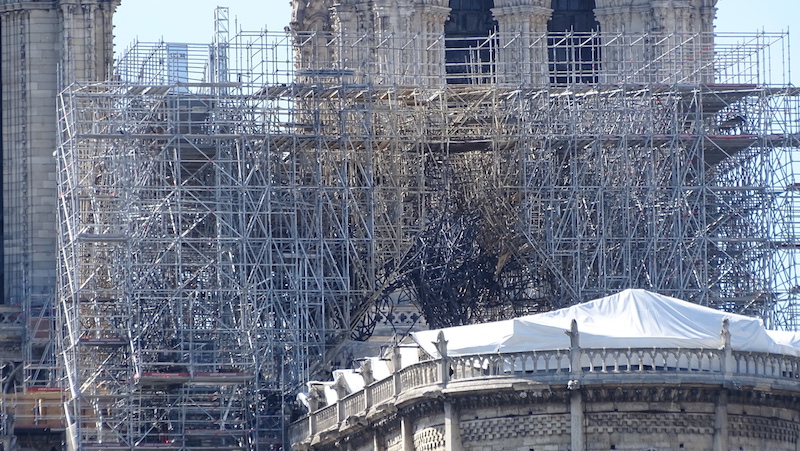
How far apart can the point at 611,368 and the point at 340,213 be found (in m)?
22.3

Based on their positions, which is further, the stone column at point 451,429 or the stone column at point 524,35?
the stone column at point 524,35

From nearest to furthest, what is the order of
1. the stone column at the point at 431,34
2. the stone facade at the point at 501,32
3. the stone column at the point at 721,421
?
the stone column at the point at 721,421, the stone facade at the point at 501,32, the stone column at the point at 431,34

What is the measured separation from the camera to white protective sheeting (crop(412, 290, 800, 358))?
73812 millimetres

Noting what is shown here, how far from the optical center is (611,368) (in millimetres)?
72812

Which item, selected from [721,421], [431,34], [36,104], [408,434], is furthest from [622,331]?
[36,104]

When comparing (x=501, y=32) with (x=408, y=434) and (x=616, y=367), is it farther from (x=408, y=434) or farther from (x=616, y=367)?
(x=616, y=367)

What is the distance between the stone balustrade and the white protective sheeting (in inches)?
17.0

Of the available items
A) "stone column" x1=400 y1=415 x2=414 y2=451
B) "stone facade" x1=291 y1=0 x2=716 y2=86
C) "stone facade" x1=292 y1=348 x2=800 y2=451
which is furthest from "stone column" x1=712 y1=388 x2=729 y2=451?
"stone facade" x1=291 y1=0 x2=716 y2=86

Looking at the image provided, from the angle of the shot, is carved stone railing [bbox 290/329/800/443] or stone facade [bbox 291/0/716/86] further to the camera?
stone facade [bbox 291/0/716/86]

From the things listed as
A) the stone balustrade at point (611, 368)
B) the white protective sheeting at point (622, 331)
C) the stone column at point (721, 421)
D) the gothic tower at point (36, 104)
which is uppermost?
the gothic tower at point (36, 104)

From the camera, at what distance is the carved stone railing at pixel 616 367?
7262 centimetres

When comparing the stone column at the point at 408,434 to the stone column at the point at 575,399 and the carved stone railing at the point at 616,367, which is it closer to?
the carved stone railing at the point at 616,367

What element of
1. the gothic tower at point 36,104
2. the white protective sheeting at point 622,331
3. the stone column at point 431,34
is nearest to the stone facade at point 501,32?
the stone column at point 431,34

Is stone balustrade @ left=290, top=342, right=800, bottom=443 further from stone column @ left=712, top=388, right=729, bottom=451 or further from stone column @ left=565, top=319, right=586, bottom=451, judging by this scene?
stone column @ left=712, top=388, right=729, bottom=451
